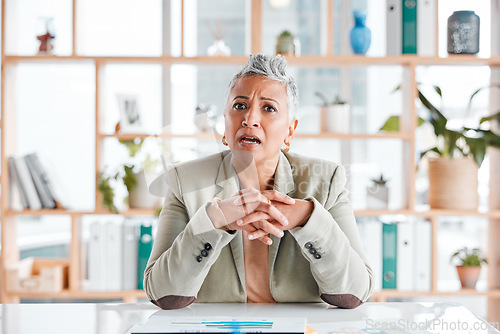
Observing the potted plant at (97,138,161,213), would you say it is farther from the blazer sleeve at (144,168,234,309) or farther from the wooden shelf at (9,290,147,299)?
the blazer sleeve at (144,168,234,309)

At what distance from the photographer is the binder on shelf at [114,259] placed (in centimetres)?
286

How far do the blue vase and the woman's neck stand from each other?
156 centimetres

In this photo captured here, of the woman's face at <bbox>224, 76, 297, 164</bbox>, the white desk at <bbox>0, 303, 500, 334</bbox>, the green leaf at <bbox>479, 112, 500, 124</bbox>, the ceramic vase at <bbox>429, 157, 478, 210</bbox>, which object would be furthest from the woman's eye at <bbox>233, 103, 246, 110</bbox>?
the green leaf at <bbox>479, 112, 500, 124</bbox>

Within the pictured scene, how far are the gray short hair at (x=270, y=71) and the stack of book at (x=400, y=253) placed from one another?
156 centimetres

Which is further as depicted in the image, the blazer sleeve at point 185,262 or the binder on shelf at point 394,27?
the binder on shelf at point 394,27

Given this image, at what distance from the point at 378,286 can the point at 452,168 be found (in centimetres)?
71

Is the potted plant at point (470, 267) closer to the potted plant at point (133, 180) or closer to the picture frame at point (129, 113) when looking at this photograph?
the potted plant at point (133, 180)

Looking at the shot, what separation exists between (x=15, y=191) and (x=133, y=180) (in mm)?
625

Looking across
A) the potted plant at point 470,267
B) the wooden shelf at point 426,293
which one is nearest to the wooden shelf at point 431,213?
the potted plant at point 470,267

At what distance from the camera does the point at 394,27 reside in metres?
2.81

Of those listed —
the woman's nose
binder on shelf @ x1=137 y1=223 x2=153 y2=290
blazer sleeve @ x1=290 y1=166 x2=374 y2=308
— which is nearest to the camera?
blazer sleeve @ x1=290 y1=166 x2=374 y2=308

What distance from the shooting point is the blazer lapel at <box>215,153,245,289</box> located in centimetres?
137

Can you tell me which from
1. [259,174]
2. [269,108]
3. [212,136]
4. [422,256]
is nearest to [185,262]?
[259,174]

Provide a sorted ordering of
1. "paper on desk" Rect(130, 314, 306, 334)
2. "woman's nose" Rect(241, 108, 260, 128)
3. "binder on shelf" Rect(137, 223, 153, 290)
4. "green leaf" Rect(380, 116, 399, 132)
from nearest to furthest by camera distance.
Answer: "paper on desk" Rect(130, 314, 306, 334)
"woman's nose" Rect(241, 108, 260, 128)
"binder on shelf" Rect(137, 223, 153, 290)
"green leaf" Rect(380, 116, 399, 132)
